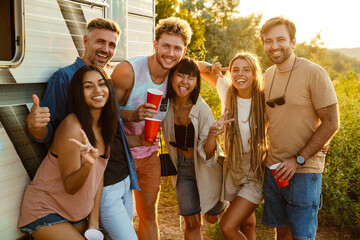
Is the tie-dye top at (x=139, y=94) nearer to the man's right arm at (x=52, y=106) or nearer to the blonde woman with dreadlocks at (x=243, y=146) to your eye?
the blonde woman with dreadlocks at (x=243, y=146)

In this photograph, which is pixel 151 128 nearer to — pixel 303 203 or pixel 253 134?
pixel 253 134

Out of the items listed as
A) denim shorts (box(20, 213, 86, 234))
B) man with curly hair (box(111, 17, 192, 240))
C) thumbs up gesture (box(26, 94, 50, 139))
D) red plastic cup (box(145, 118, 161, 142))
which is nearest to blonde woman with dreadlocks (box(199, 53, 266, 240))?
man with curly hair (box(111, 17, 192, 240))

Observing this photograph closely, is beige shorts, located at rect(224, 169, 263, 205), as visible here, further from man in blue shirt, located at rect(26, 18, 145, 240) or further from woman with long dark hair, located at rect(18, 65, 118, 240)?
woman with long dark hair, located at rect(18, 65, 118, 240)

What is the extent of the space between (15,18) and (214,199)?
8.15 feet

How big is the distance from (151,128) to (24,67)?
1.19m

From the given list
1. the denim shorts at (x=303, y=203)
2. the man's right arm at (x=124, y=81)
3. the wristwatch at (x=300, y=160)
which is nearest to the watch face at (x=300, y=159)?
the wristwatch at (x=300, y=160)

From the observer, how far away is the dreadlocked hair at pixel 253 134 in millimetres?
3477

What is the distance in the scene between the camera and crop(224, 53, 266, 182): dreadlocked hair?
3.48m

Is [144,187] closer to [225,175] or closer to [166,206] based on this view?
[225,175]

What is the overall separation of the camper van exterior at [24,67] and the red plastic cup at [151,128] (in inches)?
34.6

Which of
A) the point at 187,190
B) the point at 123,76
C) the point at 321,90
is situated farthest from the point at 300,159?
the point at 123,76

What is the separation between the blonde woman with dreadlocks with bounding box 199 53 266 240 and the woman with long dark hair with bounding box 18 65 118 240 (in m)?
1.37

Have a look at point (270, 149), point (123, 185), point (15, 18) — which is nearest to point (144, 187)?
point (123, 185)

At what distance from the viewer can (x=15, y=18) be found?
261 cm
